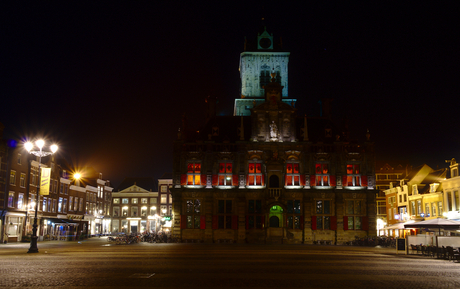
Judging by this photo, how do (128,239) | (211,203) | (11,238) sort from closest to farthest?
(128,239)
(11,238)
(211,203)

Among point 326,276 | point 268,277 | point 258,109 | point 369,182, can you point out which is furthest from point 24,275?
point 369,182

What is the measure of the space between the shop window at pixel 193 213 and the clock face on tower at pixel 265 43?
2883 cm

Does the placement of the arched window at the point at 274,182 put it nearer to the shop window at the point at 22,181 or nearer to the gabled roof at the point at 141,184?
the shop window at the point at 22,181

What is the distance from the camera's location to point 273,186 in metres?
48.6

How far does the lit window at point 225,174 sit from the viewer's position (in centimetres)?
4944

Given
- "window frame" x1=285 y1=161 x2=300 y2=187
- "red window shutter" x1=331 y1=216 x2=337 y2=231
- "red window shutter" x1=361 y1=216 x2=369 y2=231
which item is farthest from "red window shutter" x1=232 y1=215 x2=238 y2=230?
"red window shutter" x1=361 y1=216 x2=369 y2=231

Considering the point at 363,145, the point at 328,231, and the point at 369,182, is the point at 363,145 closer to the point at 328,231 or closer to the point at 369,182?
the point at 369,182

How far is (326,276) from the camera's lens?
1469cm

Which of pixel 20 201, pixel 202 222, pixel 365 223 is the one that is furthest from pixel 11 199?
pixel 365 223

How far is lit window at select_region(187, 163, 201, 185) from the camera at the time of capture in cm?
4956

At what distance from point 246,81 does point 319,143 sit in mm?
18788

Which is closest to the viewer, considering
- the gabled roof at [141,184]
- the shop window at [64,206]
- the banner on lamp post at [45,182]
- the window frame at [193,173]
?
the banner on lamp post at [45,182]

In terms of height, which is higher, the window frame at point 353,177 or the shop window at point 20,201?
the window frame at point 353,177

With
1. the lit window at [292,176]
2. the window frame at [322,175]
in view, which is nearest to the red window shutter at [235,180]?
the lit window at [292,176]
